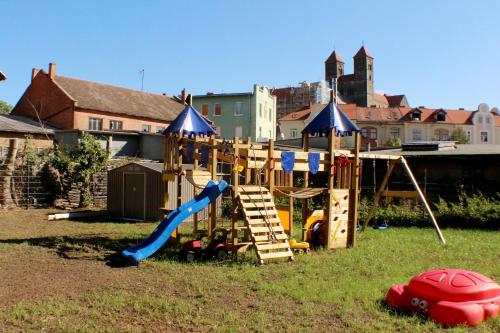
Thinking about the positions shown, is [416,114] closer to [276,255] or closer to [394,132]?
[394,132]

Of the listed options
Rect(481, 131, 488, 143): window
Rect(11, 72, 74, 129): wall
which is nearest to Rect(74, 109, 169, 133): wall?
Rect(11, 72, 74, 129): wall

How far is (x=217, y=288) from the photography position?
801cm

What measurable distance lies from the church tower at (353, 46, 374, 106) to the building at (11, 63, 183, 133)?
67792mm

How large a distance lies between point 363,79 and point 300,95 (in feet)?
87.1

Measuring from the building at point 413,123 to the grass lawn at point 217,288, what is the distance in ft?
178

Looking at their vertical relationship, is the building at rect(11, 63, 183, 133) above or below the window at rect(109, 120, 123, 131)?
above

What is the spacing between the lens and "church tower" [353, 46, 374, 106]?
108 meters

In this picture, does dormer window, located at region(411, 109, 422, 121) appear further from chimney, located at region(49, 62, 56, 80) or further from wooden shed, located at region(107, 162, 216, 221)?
wooden shed, located at region(107, 162, 216, 221)

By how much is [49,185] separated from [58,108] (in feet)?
67.5

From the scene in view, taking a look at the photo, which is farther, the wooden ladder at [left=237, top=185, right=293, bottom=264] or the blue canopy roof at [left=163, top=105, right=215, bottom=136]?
the blue canopy roof at [left=163, top=105, right=215, bottom=136]

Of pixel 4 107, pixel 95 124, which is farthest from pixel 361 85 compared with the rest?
pixel 95 124

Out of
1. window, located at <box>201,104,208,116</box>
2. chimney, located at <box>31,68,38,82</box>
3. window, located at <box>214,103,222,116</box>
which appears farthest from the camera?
window, located at <box>201,104,208,116</box>

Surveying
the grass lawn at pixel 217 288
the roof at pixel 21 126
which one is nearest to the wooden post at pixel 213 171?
the grass lawn at pixel 217 288

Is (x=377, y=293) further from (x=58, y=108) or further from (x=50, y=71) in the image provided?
(x=50, y=71)
